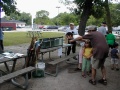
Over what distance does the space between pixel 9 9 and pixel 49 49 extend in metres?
5.66

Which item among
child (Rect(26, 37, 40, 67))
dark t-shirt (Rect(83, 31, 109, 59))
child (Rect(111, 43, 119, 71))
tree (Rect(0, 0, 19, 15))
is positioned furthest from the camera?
tree (Rect(0, 0, 19, 15))

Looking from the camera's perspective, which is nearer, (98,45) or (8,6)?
(98,45)

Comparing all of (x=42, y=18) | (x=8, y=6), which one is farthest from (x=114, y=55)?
(x=42, y=18)

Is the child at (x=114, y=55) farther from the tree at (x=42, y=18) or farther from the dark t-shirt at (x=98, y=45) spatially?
the tree at (x=42, y=18)

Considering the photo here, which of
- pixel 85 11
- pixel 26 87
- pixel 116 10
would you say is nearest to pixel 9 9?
pixel 85 11

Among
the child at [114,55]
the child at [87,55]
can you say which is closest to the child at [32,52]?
the child at [87,55]

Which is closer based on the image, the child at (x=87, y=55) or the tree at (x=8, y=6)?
the child at (x=87, y=55)

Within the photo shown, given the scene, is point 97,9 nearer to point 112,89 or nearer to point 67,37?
point 67,37

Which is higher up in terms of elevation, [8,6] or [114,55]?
[8,6]

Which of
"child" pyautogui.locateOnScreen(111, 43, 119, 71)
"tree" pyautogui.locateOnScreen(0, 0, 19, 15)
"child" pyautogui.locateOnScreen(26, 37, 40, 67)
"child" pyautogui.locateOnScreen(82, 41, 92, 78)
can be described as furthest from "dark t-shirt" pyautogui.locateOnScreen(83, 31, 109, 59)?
"tree" pyautogui.locateOnScreen(0, 0, 19, 15)

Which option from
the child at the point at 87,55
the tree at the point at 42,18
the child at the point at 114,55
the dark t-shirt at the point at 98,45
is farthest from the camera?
the tree at the point at 42,18

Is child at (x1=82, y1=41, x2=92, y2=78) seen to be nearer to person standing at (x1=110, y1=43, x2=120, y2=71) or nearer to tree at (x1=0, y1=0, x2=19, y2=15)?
person standing at (x1=110, y1=43, x2=120, y2=71)

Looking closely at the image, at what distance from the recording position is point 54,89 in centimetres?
535

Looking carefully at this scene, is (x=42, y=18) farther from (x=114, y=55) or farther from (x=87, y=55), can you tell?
(x=87, y=55)
